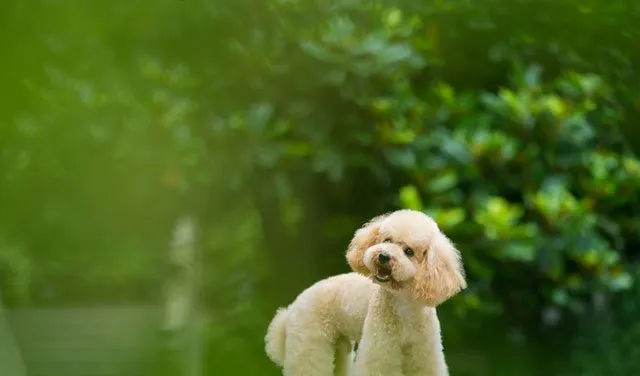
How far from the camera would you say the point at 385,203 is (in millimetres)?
1767

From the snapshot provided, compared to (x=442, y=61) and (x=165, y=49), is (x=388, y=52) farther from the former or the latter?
(x=165, y=49)

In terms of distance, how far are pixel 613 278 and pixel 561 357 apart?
20 centimetres

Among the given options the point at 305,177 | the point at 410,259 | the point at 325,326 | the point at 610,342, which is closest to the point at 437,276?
the point at 410,259

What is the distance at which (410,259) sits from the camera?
2.97 ft

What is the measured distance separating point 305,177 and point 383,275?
87 centimetres

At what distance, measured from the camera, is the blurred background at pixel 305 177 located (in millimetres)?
1671

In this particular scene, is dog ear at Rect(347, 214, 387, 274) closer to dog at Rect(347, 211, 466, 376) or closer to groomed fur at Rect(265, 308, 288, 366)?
dog at Rect(347, 211, 466, 376)

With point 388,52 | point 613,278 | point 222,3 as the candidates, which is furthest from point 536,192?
point 222,3

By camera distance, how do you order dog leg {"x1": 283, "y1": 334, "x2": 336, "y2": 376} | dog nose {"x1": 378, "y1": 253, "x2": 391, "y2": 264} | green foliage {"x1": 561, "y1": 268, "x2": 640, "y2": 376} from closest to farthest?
dog nose {"x1": 378, "y1": 253, "x2": 391, "y2": 264}
dog leg {"x1": 283, "y1": 334, "x2": 336, "y2": 376}
green foliage {"x1": 561, "y1": 268, "x2": 640, "y2": 376}

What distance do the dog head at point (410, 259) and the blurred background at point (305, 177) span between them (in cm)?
70

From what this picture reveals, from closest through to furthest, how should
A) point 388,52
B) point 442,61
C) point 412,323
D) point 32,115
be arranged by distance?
point 412,323, point 32,115, point 388,52, point 442,61

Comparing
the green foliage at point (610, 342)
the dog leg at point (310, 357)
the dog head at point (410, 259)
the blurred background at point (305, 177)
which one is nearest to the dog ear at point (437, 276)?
the dog head at point (410, 259)

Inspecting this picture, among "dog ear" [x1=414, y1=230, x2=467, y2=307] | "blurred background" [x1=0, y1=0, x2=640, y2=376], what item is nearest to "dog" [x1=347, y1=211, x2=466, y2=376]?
"dog ear" [x1=414, y1=230, x2=467, y2=307]

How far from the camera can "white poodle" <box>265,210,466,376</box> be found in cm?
90
